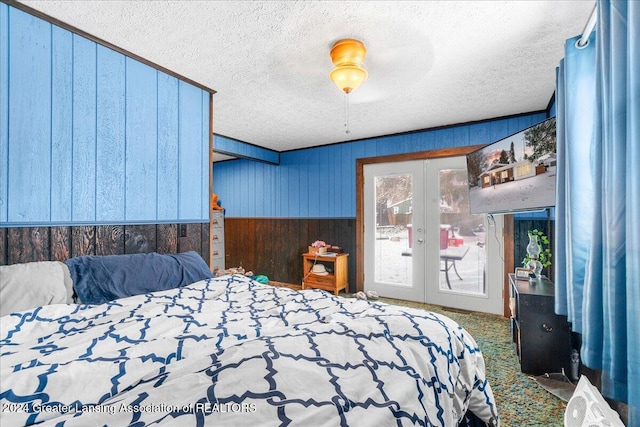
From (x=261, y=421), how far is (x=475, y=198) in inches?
122

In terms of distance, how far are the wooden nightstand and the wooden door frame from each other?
0.23 metres

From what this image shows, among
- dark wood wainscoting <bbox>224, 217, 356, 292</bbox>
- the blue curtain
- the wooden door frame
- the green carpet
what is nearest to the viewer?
the blue curtain

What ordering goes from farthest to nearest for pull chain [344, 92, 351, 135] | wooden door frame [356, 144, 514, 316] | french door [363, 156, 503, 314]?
french door [363, 156, 503, 314]
wooden door frame [356, 144, 514, 316]
pull chain [344, 92, 351, 135]

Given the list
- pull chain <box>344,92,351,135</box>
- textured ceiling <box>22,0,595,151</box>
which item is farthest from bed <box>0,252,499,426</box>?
pull chain <box>344,92,351,135</box>

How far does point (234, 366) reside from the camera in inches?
30.0

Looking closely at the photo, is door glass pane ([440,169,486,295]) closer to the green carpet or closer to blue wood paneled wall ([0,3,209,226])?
the green carpet

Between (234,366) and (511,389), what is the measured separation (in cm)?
220

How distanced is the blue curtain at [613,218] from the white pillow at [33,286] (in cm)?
232

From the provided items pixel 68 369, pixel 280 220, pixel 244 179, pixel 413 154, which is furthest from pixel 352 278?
pixel 68 369

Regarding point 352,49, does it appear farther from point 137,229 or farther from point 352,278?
point 352,278

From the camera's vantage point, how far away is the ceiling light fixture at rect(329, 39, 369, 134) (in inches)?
71.7

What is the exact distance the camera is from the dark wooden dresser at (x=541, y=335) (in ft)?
6.93

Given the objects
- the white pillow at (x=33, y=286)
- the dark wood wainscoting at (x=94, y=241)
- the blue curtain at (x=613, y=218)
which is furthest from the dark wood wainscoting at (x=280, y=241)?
the white pillow at (x=33, y=286)

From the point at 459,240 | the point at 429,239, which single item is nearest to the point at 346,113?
the point at 429,239
